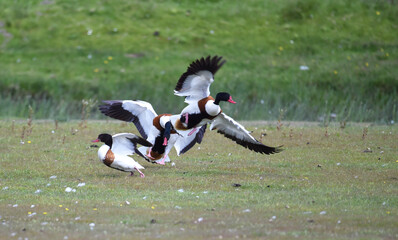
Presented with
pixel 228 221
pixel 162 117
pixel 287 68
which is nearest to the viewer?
pixel 228 221

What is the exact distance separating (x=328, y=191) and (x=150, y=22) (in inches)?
679

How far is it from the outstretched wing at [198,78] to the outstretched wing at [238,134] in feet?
1.91

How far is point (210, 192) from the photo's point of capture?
8836 mm

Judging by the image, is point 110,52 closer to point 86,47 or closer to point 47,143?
point 86,47

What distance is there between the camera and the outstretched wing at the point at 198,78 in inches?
388

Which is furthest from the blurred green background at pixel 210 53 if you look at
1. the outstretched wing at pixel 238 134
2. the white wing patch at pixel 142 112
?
the white wing patch at pixel 142 112

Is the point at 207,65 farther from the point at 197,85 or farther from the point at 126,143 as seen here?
the point at 126,143

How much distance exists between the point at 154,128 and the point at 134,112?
45cm

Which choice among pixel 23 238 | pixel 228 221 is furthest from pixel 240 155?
pixel 23 238

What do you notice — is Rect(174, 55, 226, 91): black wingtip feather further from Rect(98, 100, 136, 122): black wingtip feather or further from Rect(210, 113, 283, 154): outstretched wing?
Rect(98, 100, 136, 122): black wingtip feather

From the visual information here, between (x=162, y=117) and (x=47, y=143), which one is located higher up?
(x=162, y=117)

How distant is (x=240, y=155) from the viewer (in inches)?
486

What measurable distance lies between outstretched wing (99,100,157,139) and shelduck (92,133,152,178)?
3.10 ft

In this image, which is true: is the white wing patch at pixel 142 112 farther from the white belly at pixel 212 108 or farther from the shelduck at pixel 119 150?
the white belly at pixel 212 108
